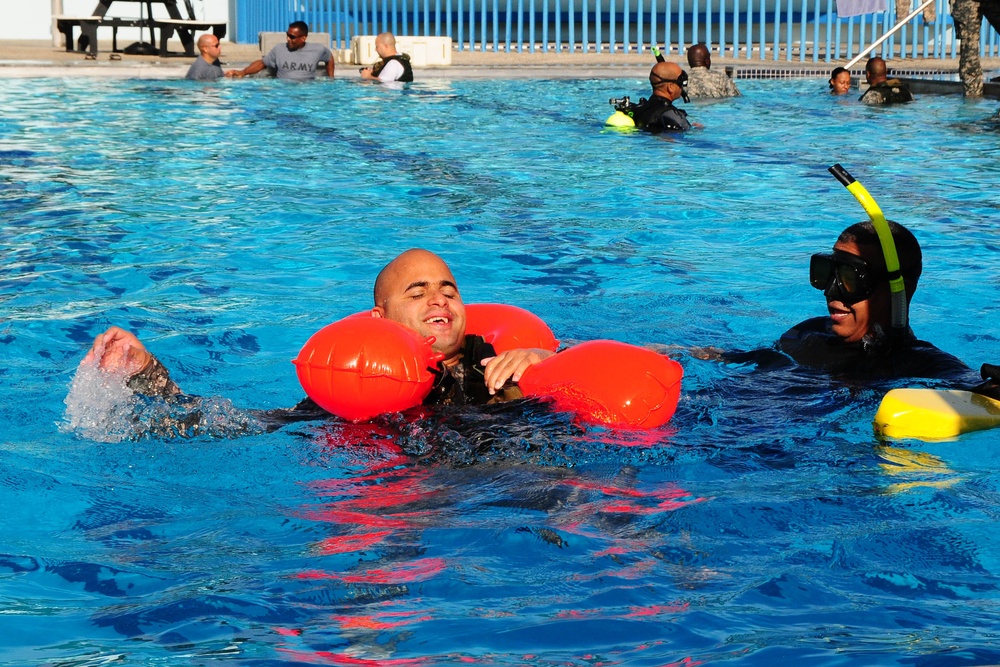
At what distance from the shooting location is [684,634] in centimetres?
291

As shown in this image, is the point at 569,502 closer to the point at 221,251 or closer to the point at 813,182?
the point at 221,251

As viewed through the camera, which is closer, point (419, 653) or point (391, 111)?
point (419, 653)

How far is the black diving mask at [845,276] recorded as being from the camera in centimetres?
484

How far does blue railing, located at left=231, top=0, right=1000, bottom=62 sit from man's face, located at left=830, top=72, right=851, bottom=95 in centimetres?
644

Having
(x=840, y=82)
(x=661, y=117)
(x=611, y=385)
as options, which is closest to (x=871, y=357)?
(x=611, y=385)

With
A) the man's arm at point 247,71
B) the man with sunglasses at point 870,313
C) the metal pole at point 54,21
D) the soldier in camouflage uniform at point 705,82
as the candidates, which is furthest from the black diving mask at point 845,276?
the metal pole at point 54,21

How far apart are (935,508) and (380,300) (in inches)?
89.6

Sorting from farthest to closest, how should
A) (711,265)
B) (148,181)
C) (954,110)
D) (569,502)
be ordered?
(954,110) < (148,181) < (711,265) < (569,502)

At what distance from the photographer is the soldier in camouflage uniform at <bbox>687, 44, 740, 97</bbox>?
18234mm

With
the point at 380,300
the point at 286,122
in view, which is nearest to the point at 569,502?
the point at 380,300

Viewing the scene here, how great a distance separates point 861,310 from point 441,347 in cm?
173

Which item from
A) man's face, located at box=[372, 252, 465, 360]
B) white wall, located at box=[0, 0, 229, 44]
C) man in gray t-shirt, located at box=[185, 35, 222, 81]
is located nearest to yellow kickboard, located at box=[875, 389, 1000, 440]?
man's face, located at box=[372, 252, 465, 360]

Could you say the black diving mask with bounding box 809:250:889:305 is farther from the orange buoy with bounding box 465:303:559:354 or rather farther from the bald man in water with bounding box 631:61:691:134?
the bald man in water with bounding box 631:61:691:134

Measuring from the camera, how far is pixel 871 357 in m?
4.96
